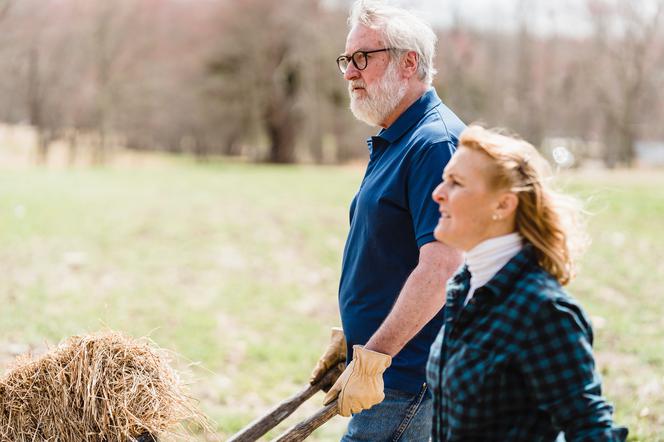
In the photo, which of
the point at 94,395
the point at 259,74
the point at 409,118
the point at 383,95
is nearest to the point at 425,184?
the point at 409,118

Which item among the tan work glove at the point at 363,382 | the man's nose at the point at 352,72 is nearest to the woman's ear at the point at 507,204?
the tan work glove at the point at 363,382

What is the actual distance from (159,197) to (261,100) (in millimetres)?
18559

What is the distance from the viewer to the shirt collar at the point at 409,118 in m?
2.87

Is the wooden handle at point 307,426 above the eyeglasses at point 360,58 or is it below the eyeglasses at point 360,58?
below

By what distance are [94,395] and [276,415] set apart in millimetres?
729

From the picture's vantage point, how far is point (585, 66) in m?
43.6

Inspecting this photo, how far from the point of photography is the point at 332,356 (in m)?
3.24

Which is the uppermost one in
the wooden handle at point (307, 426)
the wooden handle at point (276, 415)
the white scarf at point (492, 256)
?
the white scarf at point (492, 256)

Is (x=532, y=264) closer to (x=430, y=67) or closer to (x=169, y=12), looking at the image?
(x=430, y=67)

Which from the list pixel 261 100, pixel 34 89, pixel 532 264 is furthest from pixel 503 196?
pixel 34 89

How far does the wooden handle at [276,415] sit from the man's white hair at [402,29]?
1.34m

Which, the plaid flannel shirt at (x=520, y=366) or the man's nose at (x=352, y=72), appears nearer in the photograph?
the plaid flannel shirt at (x=520, y=366)

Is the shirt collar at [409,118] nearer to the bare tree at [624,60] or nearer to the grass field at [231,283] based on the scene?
the grass field at [231,283]

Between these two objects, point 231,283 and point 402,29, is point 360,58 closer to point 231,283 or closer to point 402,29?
point 402,29
